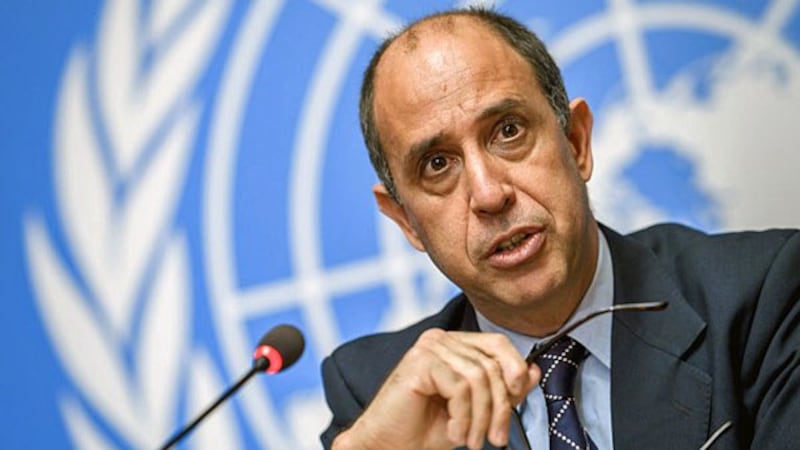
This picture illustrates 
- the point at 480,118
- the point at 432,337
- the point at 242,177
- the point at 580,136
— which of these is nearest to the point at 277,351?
the point at 432,337

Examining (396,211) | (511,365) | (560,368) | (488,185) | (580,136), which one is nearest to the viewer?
(511,365)

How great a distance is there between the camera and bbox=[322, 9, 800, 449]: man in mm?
2283

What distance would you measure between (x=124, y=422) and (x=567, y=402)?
71.5 inches

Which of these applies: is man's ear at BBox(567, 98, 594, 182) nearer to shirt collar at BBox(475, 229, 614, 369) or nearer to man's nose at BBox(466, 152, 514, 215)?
shirt collar at BBox(475, 229, 614, 369)

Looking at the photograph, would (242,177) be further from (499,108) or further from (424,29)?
(499,108)

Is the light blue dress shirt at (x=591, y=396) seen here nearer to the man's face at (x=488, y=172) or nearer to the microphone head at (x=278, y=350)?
the man's face at (x=488, y=172)

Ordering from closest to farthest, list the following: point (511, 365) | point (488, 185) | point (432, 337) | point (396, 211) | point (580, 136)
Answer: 1. point (511, 365)
2. point (432, 337)
3. point (488, 185)
4. point (580, 136)
5. point (396, 211)

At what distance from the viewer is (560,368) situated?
2.39 meters

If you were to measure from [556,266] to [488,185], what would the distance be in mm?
236

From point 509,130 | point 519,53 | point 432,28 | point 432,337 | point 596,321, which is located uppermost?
point 432,28

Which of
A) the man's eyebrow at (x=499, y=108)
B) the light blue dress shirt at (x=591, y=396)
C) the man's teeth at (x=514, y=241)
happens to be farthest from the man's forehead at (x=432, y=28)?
the light blue dress shirt at (x=591, y=396)

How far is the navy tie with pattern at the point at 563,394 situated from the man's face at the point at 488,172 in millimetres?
106

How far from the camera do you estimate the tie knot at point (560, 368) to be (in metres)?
2.38

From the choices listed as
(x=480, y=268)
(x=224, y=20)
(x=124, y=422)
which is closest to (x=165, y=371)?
(x=124, y=422)
